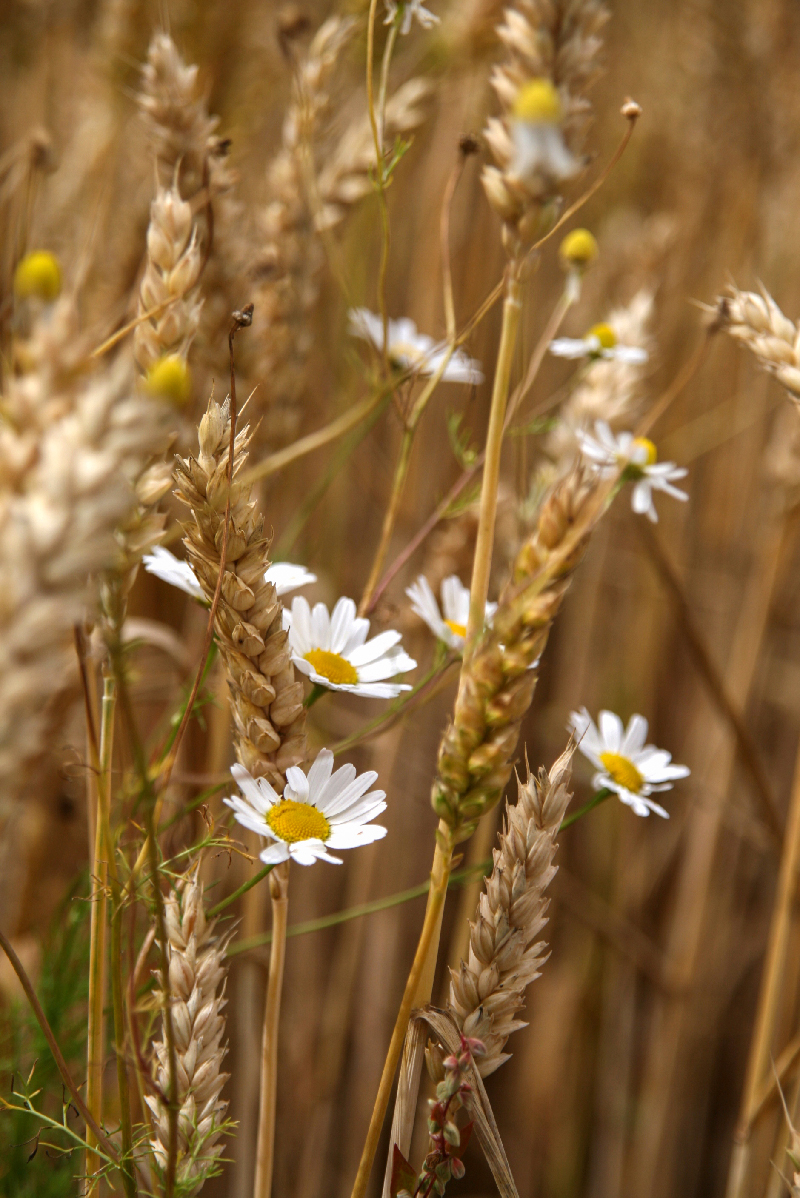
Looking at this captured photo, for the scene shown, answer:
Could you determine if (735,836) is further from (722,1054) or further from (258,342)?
(258,342)

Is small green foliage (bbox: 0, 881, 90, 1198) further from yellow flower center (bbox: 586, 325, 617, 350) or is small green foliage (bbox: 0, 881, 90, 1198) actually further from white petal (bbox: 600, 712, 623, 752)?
yellow flower center (bbox: 586, 325, 617, 350)

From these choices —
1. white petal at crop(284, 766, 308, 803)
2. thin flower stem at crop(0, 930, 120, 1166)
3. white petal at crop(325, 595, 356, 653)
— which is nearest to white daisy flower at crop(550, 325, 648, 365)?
white petal at crop(325, 595, 356, 653)

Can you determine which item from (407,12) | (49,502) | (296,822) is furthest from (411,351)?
(49,502)

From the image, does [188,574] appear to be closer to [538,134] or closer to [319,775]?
[319,775]

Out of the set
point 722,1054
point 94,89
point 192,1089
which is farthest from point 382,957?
point 94,89

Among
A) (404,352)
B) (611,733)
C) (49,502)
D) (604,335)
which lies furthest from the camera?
(404,352)

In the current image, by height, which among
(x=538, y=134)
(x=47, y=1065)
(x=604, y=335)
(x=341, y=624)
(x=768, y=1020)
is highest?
(x=604, y=335)
